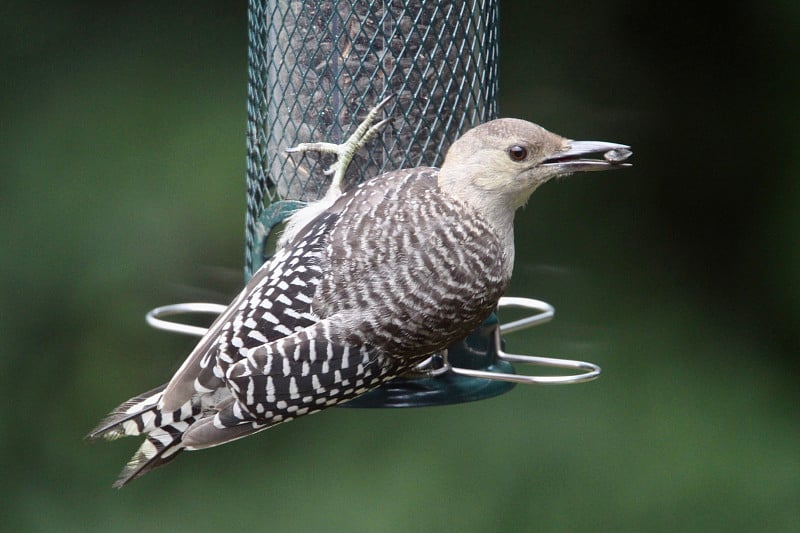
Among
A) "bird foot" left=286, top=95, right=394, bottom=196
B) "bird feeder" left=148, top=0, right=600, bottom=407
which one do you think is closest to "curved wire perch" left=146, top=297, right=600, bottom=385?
"bird feeder" left=148, top=0, right=600, bottom=407

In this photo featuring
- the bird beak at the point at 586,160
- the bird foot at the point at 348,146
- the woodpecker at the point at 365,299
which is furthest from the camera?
the bird foot at the point at 348,146

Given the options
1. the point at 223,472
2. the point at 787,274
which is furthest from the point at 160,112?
the point at 787,274

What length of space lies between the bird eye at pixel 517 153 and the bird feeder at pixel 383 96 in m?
0.45

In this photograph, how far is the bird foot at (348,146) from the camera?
9.79 ft

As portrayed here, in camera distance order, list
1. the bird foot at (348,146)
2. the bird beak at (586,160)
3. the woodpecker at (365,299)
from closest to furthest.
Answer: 1. the bird beak at (586,160)
2. the woodpecker at (365,299)
3. the bird foot at (348,146)

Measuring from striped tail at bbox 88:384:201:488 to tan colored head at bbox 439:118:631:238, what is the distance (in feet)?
2.49

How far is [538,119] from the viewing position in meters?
4.42

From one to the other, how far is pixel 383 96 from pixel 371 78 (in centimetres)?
5

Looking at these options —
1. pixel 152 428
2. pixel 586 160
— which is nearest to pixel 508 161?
pixel 586 160

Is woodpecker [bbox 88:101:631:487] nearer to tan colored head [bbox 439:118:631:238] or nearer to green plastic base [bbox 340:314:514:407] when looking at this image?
tan colored head [bbox 439:118:631:238]

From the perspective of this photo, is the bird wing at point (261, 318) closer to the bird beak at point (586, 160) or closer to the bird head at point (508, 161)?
the bird head at point (508, 161)

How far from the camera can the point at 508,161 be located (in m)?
2.69

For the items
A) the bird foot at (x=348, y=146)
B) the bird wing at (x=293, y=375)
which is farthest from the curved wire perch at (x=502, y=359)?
the bird foot at (x=348, y=146)

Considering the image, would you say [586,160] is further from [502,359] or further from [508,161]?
[502,359]
